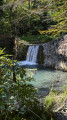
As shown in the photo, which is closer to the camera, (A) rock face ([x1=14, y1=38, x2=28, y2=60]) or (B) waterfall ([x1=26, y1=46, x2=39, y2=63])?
(B) waterfall ([x1=26, y1=46, x2=39, y2=63])

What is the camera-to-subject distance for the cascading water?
552 inches

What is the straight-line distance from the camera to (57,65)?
37.7 ft

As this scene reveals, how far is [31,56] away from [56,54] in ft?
11.3

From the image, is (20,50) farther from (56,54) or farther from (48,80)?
(48,80)

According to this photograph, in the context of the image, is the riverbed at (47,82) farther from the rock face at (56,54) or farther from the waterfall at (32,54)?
the waterfall at (32,54)

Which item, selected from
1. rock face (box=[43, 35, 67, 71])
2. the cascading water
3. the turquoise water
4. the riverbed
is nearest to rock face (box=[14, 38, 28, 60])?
the cascading water

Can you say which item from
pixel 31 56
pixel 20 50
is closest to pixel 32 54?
pixel 31 56

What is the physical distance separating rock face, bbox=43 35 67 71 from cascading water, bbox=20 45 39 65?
1394mm

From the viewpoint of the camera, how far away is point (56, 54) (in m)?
11.8

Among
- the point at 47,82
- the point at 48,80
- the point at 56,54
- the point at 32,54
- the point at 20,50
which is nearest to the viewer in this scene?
the point at 47,82

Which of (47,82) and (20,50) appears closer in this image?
(47,82)

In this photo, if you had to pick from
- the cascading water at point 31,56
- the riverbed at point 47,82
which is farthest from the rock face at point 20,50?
the riverbed at point 47,82

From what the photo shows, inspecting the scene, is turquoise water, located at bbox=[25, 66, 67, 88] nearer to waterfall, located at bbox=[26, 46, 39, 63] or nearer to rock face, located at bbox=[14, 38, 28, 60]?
waterfall, located at bbox=[26, 46, 39, 63]

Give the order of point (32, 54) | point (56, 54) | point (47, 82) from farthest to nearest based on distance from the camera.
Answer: point (32, 54) < point (56, 54) < point (47, 82)
